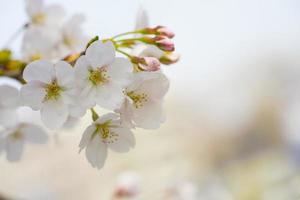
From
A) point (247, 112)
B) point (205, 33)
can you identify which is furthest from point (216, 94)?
point (205, 33)

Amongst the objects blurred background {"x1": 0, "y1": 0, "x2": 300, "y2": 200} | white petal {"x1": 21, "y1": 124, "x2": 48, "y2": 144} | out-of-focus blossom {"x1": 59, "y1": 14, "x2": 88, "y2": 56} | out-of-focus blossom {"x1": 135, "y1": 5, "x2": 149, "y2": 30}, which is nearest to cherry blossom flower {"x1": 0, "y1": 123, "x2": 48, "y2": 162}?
white petal {"x1": 21, "y1": 124, "x2": 48, "y2": 144}

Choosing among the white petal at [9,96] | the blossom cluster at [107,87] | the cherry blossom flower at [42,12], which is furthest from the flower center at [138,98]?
the cherry blossom flower at [42,12]

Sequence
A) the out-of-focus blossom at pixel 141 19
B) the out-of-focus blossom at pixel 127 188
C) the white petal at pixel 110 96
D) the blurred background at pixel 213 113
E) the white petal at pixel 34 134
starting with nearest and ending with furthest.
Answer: the white petal at pixel 110 96 < the out-of-focus blossom at pixel 141 19 < the white petal at pixel 34 134 < the out-of-focus blossom at pixel 127 188 < the blurred background at pixel 213 113

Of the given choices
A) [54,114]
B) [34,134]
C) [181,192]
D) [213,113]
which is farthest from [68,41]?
[213,113]

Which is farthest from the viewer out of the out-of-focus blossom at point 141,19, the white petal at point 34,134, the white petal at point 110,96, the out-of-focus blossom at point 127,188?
the out-of-focus blossom at point 127,188

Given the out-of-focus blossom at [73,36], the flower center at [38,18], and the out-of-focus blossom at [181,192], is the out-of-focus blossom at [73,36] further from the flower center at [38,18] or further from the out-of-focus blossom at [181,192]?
the out-of-focus blossom at [181,192]

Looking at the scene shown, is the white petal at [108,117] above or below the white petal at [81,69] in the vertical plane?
below

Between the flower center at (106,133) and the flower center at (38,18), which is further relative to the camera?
the flower center at (38,18)
